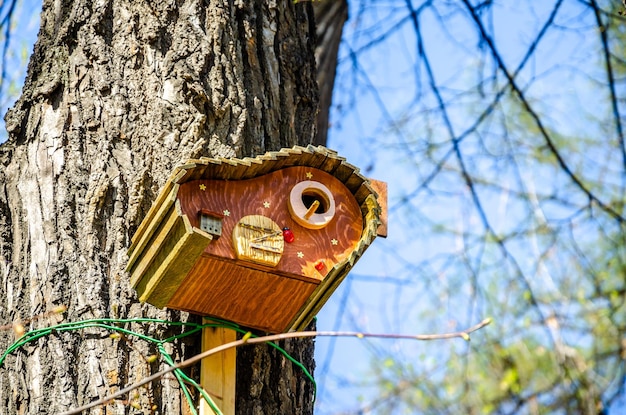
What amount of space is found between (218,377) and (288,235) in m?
0.35

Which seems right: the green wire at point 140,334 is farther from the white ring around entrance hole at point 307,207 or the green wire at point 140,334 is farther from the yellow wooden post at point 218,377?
the white ring around entrance hole at point 307,207

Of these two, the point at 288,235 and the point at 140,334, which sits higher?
the point at 288,235

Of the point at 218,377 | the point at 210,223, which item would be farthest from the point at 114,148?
the point at 218,377

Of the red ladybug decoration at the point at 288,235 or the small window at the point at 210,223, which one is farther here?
the red ladybug decoration at the point at 288,235

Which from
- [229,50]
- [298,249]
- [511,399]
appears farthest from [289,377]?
[511,399]

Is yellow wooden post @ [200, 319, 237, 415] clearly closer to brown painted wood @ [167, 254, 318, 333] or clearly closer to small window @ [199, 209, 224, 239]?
brown painted wood @ [167, 254, 318, 333]

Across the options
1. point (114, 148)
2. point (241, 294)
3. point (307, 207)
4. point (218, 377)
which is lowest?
point (218, 377)

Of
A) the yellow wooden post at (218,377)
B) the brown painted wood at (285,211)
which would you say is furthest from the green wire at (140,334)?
the brown painted wood at (285,211)

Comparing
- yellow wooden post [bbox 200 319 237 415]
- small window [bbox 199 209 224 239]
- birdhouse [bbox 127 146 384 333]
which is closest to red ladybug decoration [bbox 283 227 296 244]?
birdhouse [bbox 127 146 384 333]

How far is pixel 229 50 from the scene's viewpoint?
8.00 feet

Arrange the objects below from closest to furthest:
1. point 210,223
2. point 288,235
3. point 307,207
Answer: point 210,223, point 288,235, point 307,207

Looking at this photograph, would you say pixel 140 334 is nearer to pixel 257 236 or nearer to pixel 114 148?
pixel 257 236

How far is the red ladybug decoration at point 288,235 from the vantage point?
6.75 feet

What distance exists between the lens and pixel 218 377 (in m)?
2.04
